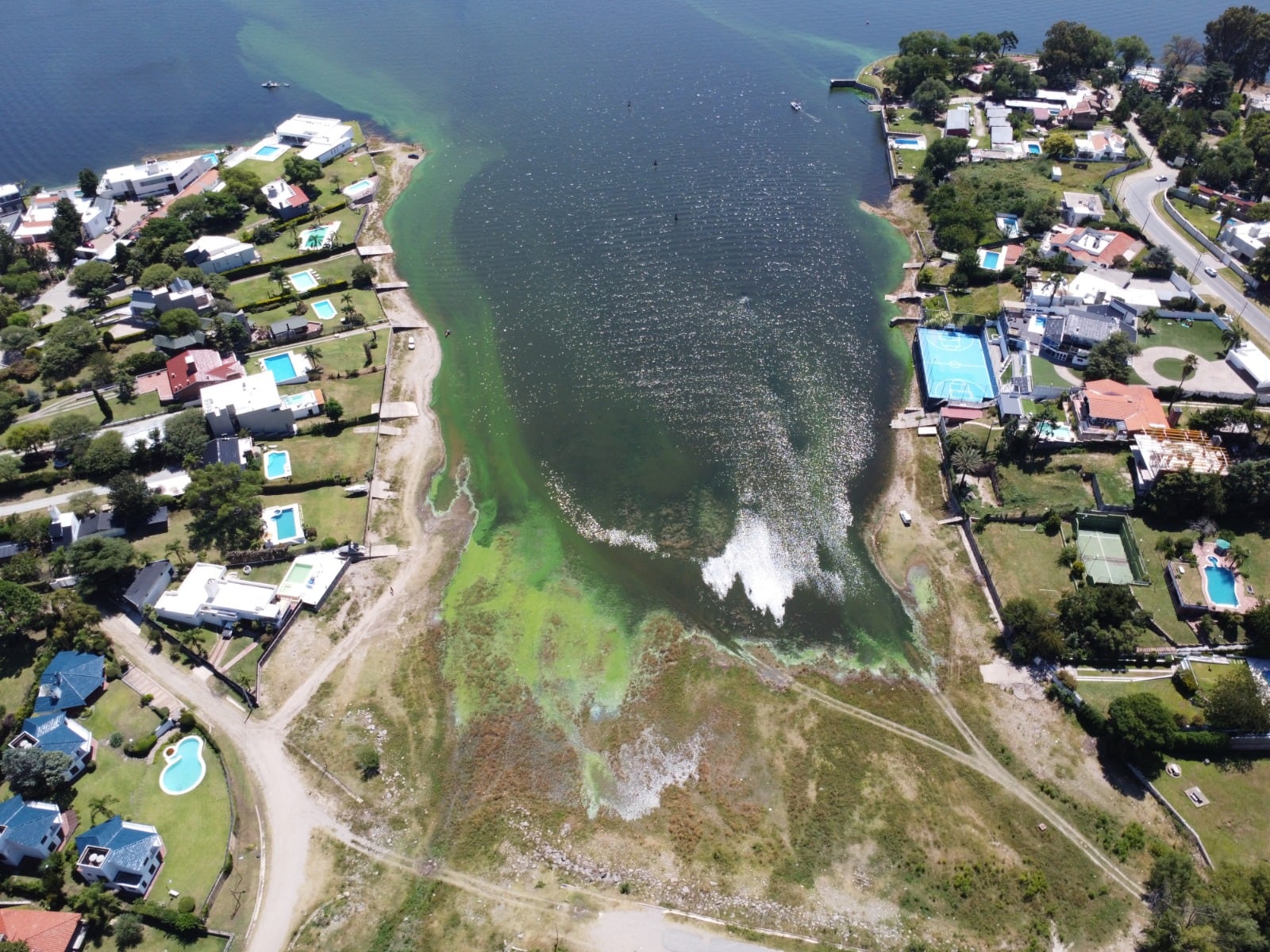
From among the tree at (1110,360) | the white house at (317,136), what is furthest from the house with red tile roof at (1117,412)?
the white house at (317,136)

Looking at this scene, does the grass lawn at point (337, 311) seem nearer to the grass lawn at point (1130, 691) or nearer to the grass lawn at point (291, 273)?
the grass lawn at point (291, 273)

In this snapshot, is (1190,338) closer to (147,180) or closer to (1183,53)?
(1183,53)

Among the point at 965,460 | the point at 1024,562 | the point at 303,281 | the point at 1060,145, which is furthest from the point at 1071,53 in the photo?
the point at 303,281

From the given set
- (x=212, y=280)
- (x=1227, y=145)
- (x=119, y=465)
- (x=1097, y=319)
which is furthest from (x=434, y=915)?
(x=1227, y=145)

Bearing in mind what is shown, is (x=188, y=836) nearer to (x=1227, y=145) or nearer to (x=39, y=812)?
(x=39, y=812)

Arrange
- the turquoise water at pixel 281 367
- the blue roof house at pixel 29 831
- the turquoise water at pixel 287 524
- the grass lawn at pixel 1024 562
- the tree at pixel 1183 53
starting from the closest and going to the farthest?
the blue roof house at pixel 29 831
the grass lawn at pixel 1024 562
the turquoise water at pixel 287 524
the turquoise water at pixel 281 367
the tree at pixel 1183 53

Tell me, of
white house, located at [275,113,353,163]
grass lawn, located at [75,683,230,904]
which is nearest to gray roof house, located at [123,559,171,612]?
grass lawn, located at [75,683,230,904]

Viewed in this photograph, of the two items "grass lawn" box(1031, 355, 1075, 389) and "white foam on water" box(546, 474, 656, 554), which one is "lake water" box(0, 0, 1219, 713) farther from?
"grass lawn" box(1031, 355, 1075, 389)
